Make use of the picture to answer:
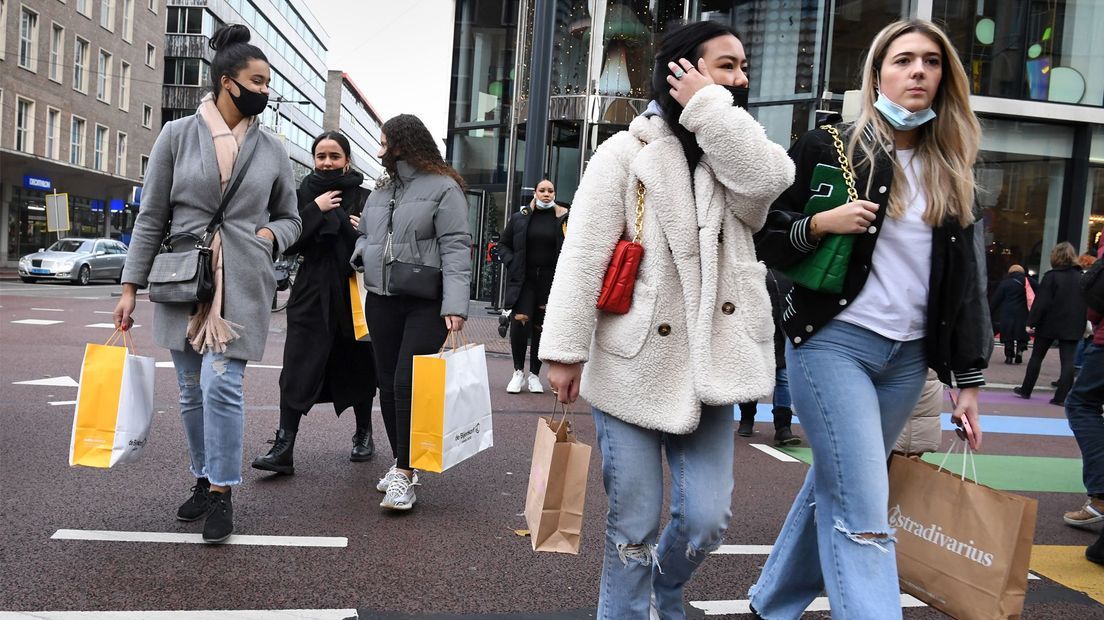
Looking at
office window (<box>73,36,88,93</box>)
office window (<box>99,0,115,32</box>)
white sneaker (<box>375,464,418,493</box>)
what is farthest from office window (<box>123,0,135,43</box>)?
white sneaker (<box>375,464,418,493</box>)

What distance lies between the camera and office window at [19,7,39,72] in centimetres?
3425

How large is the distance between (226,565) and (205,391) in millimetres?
734

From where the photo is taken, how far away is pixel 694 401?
7.89ft

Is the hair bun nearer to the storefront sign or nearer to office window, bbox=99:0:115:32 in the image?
the storefront sign

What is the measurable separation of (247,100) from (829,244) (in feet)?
8.58

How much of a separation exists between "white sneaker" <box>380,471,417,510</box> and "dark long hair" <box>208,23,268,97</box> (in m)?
1.99

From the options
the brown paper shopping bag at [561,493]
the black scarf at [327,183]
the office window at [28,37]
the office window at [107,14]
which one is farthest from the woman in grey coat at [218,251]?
the office window at [107,14]

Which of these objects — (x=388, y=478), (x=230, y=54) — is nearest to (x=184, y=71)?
(x=230, y=54)

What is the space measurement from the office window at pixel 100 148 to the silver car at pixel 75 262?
45.5 ft

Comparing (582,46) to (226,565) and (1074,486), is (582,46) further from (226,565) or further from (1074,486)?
(226,565)

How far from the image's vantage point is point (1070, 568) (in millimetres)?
4152

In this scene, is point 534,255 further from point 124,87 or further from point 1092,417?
point 124,87

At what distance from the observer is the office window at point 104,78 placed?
4153cm

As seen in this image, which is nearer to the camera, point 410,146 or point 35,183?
point 410,146
